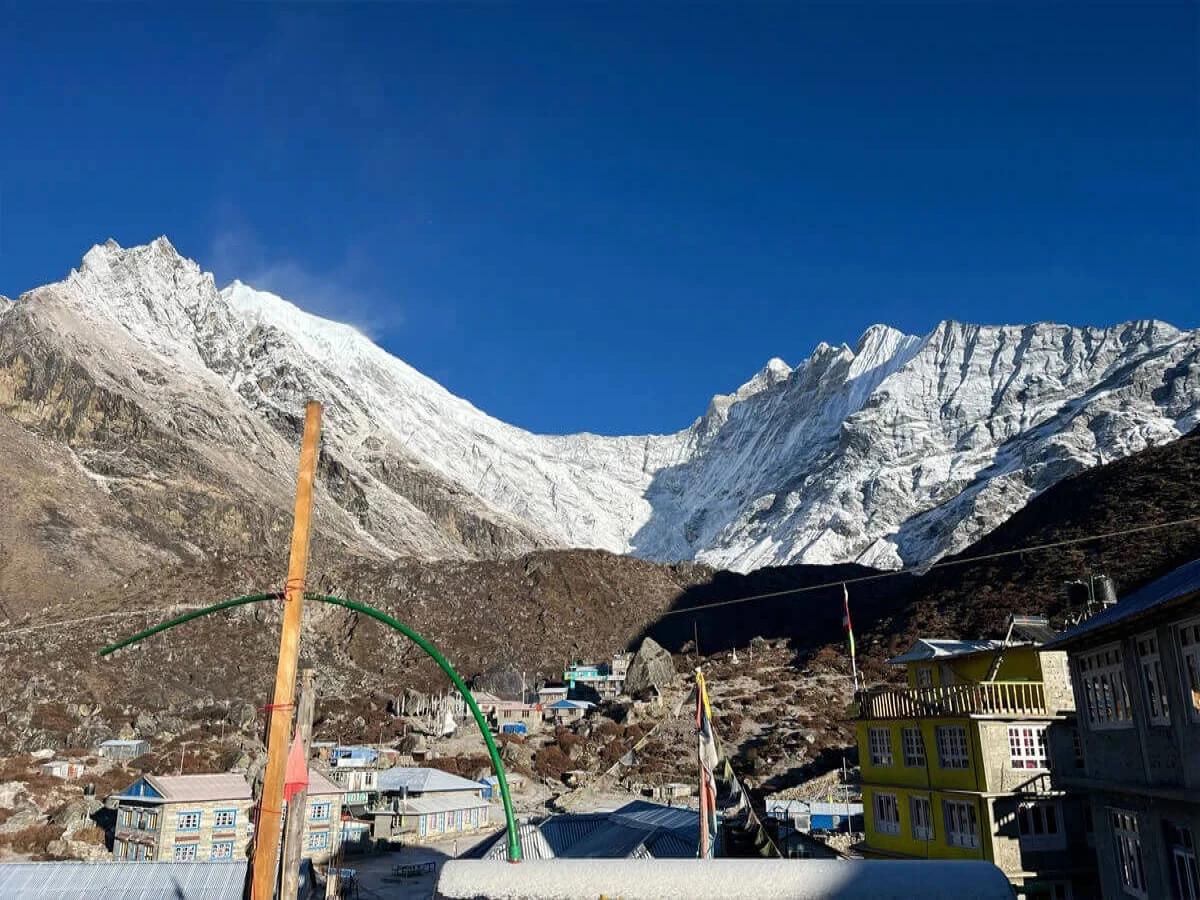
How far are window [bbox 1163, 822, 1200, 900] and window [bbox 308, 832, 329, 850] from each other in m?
31.1

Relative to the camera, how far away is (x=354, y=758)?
161ft

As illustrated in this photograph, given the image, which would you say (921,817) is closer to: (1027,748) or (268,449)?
(1027,748)

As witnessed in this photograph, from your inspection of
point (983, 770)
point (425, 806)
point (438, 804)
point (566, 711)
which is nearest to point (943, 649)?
point (983, 770)

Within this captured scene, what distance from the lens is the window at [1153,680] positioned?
11.6 meters

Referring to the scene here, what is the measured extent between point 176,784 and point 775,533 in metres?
167

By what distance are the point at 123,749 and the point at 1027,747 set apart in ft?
165

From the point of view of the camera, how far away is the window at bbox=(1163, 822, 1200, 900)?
11133 mm

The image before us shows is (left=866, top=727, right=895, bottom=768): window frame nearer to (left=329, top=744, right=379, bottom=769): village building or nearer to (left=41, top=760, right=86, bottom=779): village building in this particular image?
(left=329, top=744, right=379, bottom=769): village building

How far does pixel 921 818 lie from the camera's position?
73.7 ft

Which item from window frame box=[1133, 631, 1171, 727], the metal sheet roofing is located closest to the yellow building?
the metal sheet roofing

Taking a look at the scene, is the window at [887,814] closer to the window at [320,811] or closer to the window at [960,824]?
the window at [960,824]

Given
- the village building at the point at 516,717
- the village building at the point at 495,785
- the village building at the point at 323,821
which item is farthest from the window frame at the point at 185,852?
the village building at the point at 516,717

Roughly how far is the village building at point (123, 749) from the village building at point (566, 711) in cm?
2683

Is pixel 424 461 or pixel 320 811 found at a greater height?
pixel 424 461
